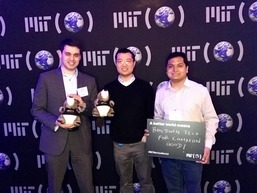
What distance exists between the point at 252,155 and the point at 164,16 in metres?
1.42

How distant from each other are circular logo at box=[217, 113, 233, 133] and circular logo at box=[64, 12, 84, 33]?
54.8 inches

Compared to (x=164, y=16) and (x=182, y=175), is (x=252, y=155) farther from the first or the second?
(x=164, y=16)

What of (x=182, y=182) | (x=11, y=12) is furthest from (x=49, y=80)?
(x=182, y=182)

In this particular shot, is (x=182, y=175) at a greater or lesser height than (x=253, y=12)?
lesser

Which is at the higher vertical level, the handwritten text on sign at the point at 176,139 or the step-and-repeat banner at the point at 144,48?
the step-and-repeat banner at the point at 144,48

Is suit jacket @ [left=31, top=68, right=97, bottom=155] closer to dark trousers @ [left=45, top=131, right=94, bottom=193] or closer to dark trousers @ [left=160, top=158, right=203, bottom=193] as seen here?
dark trousers @ [left=45, top=131, right=94, bottom=193]

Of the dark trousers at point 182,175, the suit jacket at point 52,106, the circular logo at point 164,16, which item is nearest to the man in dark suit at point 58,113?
the suit jacket at point 52,106

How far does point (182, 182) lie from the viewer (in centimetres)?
216

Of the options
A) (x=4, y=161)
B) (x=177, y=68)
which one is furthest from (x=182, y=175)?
(x=4, y=161)

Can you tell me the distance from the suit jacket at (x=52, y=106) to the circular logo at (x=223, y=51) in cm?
107

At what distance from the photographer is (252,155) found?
8.41 feet

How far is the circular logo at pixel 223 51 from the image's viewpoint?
94.3 inches

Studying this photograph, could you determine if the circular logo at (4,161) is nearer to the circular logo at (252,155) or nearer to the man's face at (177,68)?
the man's face at (177,68)

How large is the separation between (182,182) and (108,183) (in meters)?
0.77
